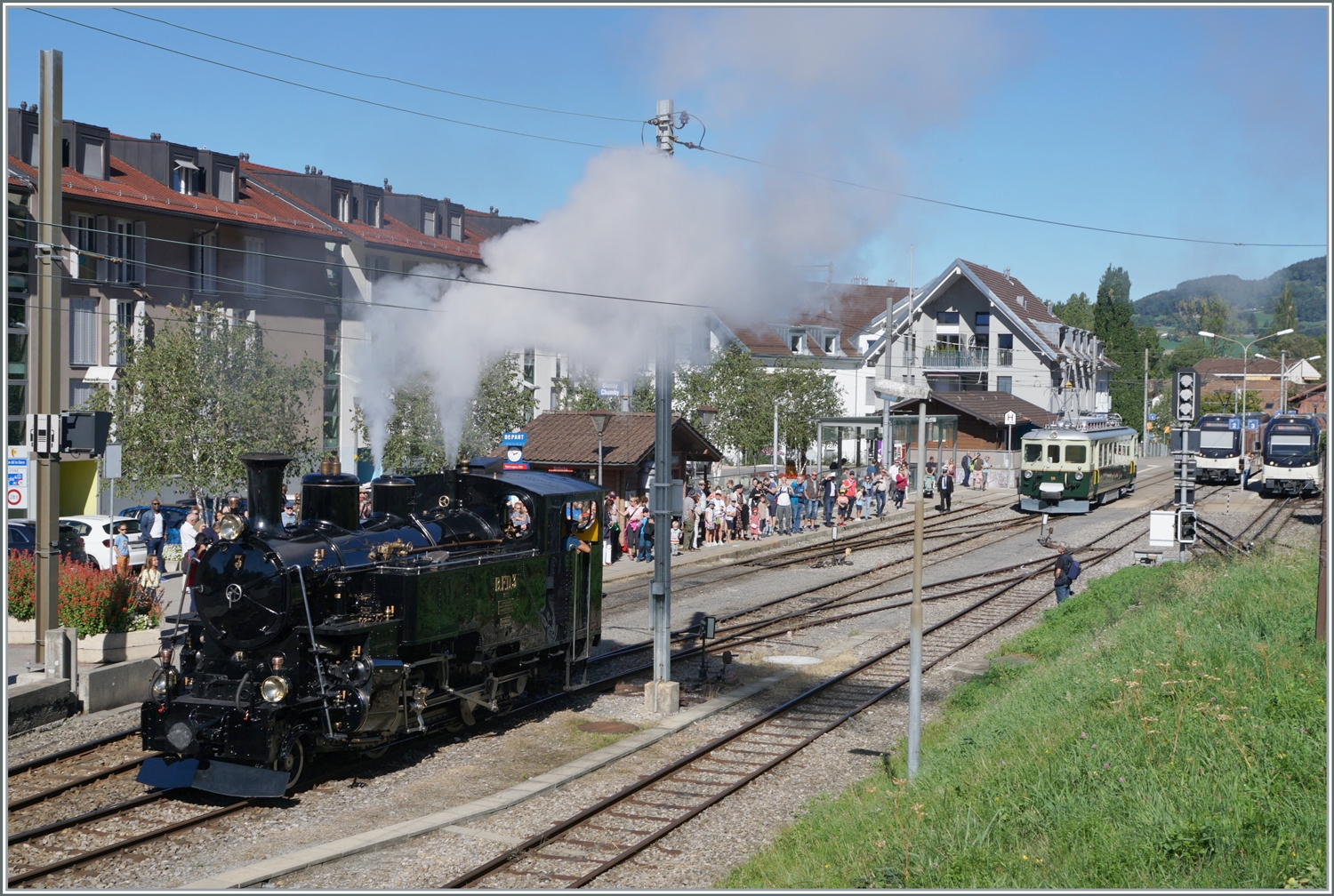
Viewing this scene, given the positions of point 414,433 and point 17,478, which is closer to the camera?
point 17,478

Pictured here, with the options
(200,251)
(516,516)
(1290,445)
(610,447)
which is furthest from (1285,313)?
(516,516)

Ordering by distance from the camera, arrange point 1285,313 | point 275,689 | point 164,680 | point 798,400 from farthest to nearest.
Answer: point 1285,313
point 798,400
point 164,680
point 275,689

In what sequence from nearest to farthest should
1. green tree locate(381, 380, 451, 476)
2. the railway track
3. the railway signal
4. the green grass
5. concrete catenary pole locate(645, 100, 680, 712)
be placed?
the green grass
the railway track
concrete catenary pole locate(645, 100, 680, 712)
the railway signal
green tree locate(381, 380, 451, 476)

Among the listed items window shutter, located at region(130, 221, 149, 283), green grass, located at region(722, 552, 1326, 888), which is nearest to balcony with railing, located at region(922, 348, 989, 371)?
window shutter, located at region(130, 221, 149, 283)

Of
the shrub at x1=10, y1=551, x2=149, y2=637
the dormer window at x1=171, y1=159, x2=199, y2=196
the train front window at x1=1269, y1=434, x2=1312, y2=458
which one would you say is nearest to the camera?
the shrub at x1=10, y1=551, x2=149, y2=637

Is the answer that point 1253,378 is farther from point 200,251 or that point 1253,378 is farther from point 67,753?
point 67,753

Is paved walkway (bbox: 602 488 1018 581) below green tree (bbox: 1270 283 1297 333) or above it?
below

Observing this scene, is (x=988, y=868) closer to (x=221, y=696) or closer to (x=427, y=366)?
(x=221, y=696)

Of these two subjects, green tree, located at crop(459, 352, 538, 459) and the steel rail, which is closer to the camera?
the steel rail

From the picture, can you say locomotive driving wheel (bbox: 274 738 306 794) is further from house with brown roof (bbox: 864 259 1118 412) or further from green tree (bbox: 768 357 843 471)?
house with brown roof (bbox: 864 259 1118 412)

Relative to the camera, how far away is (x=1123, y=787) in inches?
306

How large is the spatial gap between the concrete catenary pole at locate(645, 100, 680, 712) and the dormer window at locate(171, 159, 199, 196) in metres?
27.4

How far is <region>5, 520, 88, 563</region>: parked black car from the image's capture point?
69.9 ft

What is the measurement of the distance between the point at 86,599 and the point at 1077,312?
102 meters
